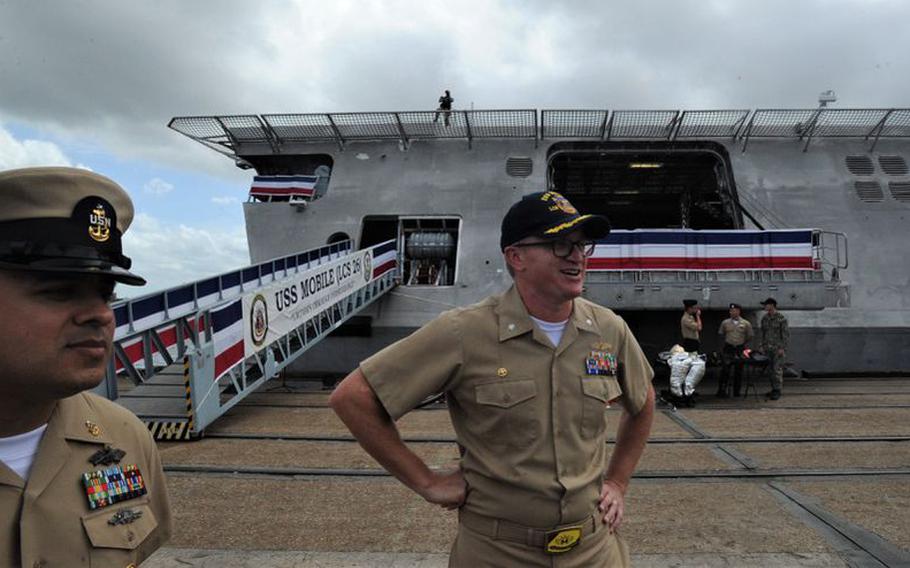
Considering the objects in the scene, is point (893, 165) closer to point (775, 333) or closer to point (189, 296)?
point (775, 333)

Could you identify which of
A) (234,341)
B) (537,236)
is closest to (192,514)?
(234,341)

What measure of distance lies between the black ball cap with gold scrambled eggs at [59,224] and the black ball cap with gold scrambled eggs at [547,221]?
45.7 inches

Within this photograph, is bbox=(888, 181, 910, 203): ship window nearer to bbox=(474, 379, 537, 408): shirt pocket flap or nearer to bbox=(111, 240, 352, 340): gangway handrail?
bbox=(111, 240, 352, 340): gangway handrail

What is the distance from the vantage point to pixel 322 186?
586 inches

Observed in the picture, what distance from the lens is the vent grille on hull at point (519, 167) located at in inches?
540

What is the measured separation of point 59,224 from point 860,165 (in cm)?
1663

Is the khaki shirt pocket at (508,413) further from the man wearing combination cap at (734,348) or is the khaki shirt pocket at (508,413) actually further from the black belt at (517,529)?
the man wearing combination cap at (734,348)

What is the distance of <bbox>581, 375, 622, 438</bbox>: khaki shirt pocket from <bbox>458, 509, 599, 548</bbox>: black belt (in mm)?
286

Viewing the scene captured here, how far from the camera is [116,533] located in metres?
1.25

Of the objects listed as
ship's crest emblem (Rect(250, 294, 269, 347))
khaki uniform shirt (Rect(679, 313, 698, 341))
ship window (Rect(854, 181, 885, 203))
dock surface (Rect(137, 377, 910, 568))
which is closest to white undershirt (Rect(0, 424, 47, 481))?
dock surface (Rect(137, 377, 910, 568))

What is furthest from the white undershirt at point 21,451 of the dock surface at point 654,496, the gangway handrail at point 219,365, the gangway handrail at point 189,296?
the gangway handrail at point 219,365

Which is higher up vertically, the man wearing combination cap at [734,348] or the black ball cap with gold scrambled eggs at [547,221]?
the black ball cap with gold scrambled eggs at [547,221]

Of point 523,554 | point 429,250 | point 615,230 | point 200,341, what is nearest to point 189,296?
point 200,341

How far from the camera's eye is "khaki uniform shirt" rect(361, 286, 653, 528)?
1733 millimetres
